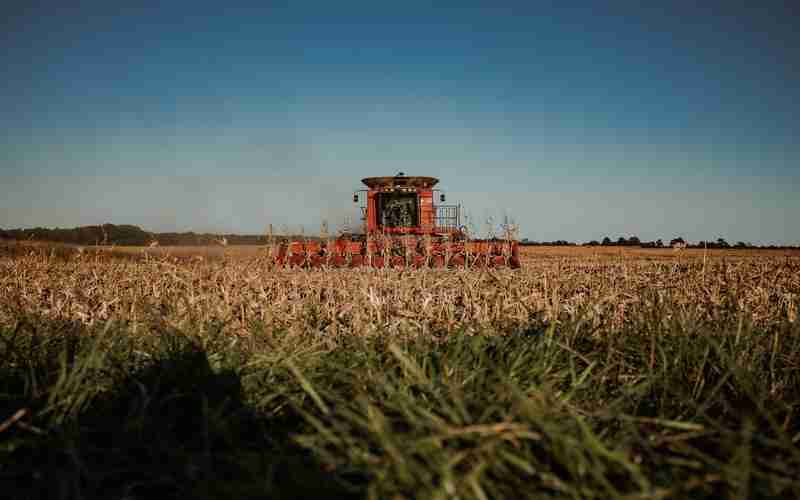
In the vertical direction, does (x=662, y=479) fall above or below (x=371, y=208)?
below

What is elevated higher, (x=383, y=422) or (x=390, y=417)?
(x=383, y=422)


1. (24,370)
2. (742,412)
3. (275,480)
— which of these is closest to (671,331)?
(742,412)

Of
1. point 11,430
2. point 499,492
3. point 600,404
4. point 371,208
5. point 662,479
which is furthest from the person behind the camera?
point 371,208

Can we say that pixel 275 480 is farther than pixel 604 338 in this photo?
No

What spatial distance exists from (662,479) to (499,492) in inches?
18.6

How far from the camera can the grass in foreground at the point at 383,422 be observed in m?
1.19

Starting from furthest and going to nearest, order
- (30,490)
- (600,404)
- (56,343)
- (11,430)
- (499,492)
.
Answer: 1. (56,343)
2. (600,404)
3. (11,430)
4. (30,490)
5. (499,492)

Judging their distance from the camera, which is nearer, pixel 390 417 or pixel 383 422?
pixel 383 422

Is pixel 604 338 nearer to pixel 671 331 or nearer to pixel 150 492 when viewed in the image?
pixel 671 331

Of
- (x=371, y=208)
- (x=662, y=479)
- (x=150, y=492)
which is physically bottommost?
(x=150, y=492)

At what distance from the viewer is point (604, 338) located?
9.47ft

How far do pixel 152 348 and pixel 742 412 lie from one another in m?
2.75

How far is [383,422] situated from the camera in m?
1.28

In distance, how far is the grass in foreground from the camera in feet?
3.89
